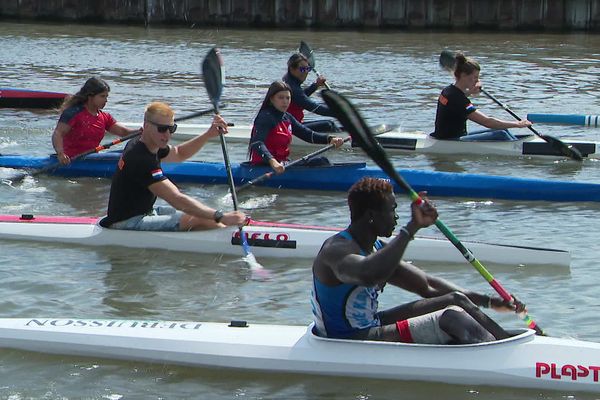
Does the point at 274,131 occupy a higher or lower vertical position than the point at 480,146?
higher

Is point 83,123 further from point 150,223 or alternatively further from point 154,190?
point 154,190

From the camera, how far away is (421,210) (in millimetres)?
5957

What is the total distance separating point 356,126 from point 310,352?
1.46 m

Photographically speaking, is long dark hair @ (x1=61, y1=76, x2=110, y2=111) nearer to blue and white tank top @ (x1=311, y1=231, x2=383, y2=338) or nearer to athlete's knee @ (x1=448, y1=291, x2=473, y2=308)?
blue and white tank top @ (x1=311, y1=231, x2=383, y2=338)

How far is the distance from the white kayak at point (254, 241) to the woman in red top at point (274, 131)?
209 cm

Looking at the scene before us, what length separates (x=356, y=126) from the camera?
657cm

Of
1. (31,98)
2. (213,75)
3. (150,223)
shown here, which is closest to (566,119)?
(213,75)

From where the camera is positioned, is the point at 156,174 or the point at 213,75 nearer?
the point at 156,174

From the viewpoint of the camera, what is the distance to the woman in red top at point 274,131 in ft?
39.5

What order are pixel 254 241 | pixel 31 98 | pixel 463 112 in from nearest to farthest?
pixel 254 241, pixel 463 112, pixel 31 98

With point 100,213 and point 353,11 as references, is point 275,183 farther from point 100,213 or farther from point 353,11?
point 353,11

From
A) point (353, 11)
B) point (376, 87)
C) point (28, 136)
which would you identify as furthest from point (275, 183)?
point (353, 11)

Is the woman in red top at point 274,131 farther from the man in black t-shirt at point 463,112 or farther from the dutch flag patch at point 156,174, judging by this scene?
the dutch flag patch at point 156,174

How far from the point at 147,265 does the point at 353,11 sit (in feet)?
74.0
